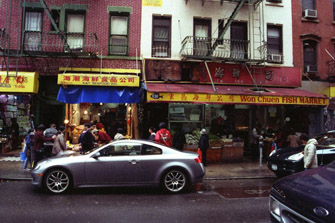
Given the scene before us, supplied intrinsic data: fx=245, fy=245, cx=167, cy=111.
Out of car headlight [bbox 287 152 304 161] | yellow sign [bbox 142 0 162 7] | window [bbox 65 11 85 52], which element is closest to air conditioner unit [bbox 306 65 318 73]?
car headlight [bbox 287 152 304 161]

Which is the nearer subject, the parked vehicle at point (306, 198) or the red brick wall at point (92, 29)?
the parked vehicle at point (306, 198)

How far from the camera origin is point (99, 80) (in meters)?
11.5

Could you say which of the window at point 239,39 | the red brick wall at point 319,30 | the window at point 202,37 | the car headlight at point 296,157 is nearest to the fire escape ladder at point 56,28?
the window at point 202,37

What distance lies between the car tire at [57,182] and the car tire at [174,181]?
8.48 ft

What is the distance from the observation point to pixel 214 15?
1384 centimetres

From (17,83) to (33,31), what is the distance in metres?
2.97

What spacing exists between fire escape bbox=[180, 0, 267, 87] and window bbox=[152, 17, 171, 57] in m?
0.90

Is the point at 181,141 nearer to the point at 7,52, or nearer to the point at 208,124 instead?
the point at 208,124

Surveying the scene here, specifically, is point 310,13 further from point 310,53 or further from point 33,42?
point 33,42

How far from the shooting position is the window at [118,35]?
13117 mm

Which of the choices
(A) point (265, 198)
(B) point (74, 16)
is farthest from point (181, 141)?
(B) point (74, 16)

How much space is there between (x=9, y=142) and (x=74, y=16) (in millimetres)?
7620

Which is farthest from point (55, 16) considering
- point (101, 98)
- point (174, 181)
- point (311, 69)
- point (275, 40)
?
point (311, 69)

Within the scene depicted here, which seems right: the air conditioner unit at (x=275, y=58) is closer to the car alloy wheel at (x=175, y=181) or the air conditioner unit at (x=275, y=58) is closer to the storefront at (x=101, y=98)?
the storefront at (x=101, y=98)
